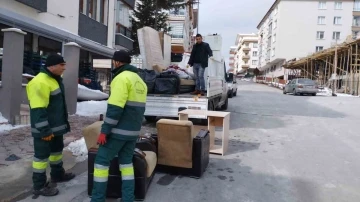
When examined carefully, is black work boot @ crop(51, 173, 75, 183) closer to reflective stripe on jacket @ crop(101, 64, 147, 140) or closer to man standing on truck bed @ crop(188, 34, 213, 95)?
reflective stripe on jacket @ crop(101, 64, 147, 140)

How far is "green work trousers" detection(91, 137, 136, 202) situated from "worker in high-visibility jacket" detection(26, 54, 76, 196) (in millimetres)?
823

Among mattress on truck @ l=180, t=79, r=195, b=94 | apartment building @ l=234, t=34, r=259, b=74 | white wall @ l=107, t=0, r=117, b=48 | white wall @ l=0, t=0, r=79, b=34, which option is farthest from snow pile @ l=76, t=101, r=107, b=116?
apartment building @ l=234, t=34, r=259, b=74

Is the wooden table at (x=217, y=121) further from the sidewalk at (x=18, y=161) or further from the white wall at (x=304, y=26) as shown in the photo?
the white wall at (x=304, y=26)

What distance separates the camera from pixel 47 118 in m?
4.14

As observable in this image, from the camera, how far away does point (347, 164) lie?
6.29 metres

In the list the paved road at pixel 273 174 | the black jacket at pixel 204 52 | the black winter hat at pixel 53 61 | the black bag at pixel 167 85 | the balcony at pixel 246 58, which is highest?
the balcony at pixel 246 58

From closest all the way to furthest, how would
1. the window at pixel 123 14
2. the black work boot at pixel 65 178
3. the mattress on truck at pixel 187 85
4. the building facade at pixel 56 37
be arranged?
the black work boot at pixel 65 178, the building facade at pixel 56 37, the mattress on truck at pixel 187 85, the window at pixel 123 14

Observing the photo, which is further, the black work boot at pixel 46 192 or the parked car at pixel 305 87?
the parked car at pixel 305 87

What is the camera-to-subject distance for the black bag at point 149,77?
888 centimetres

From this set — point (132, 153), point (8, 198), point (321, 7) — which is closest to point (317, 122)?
point (132, 153)

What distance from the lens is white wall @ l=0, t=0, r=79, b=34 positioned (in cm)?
1191

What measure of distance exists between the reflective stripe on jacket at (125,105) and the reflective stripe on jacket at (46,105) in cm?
94

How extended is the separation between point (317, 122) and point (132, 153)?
31.0ft

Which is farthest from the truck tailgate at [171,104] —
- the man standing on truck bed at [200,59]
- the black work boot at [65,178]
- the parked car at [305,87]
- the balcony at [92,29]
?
the parked car at [305,87]
